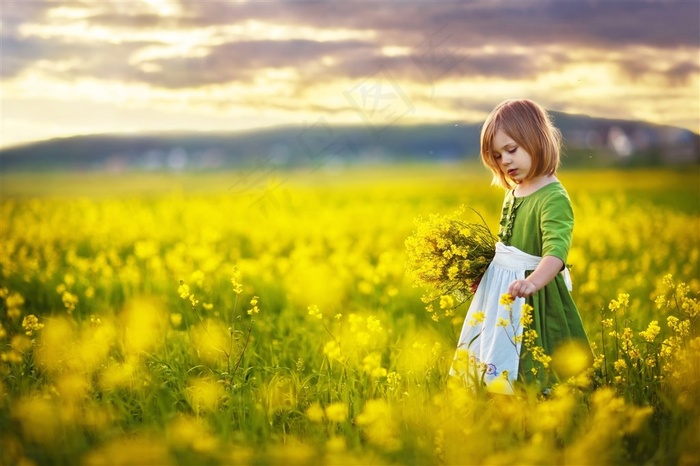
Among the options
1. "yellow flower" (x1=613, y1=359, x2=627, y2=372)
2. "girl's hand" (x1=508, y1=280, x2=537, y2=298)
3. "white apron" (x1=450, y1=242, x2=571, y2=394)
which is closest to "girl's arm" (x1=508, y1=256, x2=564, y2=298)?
"girl's hand" (x1=508, y1=280, x2=537, y2=298)

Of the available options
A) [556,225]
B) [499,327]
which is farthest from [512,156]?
[499,327]

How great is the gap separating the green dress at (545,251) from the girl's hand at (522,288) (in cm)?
20

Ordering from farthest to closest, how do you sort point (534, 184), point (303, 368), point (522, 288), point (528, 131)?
point (303, 368)
point (534, 184)
point (528, 131)
point (522, 288)

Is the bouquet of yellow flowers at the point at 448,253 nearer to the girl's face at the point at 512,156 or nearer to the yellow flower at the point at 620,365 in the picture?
the girl's face at the point at 512,156

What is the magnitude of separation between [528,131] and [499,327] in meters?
0.98

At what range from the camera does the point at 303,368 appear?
13.3 ft

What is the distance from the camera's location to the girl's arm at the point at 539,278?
325 cm

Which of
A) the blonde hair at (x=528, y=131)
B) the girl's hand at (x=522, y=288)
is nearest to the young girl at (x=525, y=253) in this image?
the blonde hair at (x=528, y=131)

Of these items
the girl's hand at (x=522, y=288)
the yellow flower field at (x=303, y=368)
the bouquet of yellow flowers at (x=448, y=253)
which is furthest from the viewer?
the bouquet of yellow flowers at (x=448, y=253)

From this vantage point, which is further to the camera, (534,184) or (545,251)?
(534,184)

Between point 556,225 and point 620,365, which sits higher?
point 556,225

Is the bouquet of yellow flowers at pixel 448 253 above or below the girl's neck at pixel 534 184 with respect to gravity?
below

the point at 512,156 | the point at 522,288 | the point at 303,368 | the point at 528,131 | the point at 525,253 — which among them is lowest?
the point at 303,368

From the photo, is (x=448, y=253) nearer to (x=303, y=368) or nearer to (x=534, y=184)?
(x=534, y=184)
